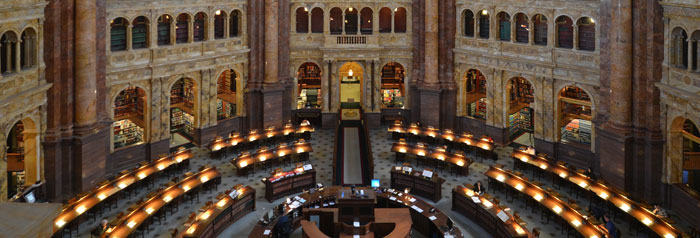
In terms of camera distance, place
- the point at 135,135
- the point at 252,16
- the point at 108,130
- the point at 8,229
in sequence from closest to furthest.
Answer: the point at 8,229 < the point at 108,130 < the point at 135,135 < the point at 252,16

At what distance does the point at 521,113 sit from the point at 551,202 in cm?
1355

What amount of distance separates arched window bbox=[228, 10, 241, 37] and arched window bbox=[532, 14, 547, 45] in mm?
16805

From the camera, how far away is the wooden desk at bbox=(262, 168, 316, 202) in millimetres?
24016

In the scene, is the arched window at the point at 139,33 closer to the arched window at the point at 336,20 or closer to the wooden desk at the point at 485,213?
the arched window at the point at 336,20

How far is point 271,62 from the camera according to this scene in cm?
3356

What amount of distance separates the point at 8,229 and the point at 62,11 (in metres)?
19.3

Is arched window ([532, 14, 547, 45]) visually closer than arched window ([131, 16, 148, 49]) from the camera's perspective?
No

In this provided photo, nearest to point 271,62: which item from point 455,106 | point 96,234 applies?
point 455,106

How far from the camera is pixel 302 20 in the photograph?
36844 millimetres

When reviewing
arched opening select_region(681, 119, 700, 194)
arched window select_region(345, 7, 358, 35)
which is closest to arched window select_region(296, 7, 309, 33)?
arched window select_region(345, 7, 358, 35)

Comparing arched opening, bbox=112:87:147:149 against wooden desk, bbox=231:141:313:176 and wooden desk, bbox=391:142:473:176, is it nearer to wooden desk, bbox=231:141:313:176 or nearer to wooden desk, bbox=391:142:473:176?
wooden desk, bbox=231:141:313:176

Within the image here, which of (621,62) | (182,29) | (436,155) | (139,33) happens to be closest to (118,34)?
(139,33)

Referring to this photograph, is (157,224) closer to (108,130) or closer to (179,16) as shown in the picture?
(108,130)

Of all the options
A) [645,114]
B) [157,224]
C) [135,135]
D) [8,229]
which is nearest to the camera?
[8,229]
